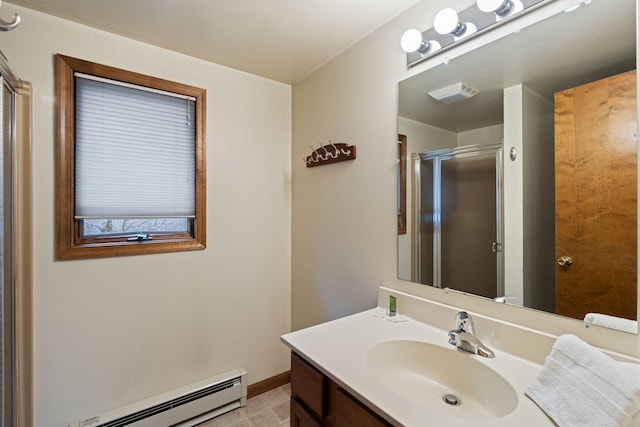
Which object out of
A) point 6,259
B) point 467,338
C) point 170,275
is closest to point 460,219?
point 467,338

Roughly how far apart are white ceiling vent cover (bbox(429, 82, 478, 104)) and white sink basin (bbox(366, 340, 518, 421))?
3.27ft

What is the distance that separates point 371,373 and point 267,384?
1.56 m

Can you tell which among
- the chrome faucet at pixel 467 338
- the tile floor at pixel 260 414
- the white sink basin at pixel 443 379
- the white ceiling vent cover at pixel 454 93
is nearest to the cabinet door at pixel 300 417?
the white sink basin at pixel 443 379

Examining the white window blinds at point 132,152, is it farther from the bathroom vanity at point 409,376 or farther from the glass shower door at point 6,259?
the bathroom vanity at point 409,376

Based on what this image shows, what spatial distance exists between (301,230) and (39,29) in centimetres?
178

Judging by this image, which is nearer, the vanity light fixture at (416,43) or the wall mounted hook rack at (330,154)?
the vanity light fixture at (416,43)

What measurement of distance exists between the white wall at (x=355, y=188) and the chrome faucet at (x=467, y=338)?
A: 0.12 m

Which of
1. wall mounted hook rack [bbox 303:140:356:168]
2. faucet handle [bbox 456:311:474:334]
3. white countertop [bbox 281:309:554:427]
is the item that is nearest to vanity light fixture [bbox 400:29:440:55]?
wall mounted hook rack [bbox 303:140:356:168]

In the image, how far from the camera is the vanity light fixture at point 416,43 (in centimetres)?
127

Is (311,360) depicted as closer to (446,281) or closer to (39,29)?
(446,281)

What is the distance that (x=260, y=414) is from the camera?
1921mm

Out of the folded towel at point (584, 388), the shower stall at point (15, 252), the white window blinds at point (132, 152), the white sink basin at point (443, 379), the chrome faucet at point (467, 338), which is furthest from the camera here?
the white window blinds at point (132, 152)

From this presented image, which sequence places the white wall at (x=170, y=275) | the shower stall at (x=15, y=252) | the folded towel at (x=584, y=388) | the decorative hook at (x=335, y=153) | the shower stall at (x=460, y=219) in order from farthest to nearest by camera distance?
the decorative hook at (x=335, y=153) → the white wall at (x=170, y=275) → the shower stall at (x=15, y=252) → the shower stall at (x=460, y=219) → the folded towel at (x=584, y=388)

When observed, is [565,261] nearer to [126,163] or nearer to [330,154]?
[330,154]
